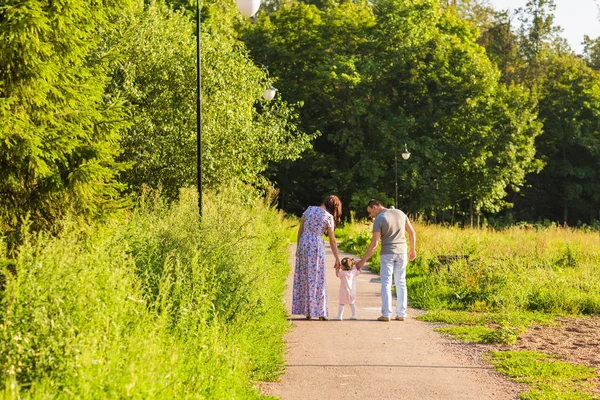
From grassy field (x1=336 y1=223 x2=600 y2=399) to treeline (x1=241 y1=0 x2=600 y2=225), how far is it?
27854 mm

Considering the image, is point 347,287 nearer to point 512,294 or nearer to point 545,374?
point 512,294

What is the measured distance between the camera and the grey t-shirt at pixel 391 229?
1261 centimetres

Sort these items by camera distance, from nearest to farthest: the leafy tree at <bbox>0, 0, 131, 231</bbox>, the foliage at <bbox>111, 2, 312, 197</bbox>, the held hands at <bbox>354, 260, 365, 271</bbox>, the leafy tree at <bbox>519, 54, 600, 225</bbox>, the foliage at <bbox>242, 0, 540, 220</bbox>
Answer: the leafy tree at <bbox>0, 0, 131, 231</bbox>
the held hands at <bbox>354, 260, 365, 271</bbox>
the foliage at <bbox>111, 2, 312, 197</bbox>
the foliage at <bbox>242, 0, 540, 220</bbox>
the leafy tree at <bbox>519, 54, 600, 225</bbox>

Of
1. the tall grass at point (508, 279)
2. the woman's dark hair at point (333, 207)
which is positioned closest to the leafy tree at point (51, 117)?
the woman's dark hair at point (333, 207)

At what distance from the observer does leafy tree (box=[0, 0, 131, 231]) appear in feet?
35.3

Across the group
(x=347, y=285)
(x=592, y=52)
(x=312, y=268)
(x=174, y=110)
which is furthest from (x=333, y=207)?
(x=592, y=52)

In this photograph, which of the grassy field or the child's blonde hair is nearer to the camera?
the grassy field

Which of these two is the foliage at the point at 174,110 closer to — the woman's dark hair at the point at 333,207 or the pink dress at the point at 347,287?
the woman's dark hair at the point at 333,207

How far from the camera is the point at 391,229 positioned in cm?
1262

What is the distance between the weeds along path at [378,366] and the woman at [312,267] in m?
0.24

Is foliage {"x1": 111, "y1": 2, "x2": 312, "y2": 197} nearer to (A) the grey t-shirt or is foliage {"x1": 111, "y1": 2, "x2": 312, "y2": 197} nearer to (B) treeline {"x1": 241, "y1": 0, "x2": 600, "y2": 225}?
(A) the grey t-shirt

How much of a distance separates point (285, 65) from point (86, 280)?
165 ft

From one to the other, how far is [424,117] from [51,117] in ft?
138

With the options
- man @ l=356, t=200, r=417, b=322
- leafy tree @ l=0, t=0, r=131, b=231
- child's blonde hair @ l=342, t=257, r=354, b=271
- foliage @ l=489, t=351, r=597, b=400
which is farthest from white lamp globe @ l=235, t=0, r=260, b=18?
foliage @ l=489, t=351, r=597, b=400
